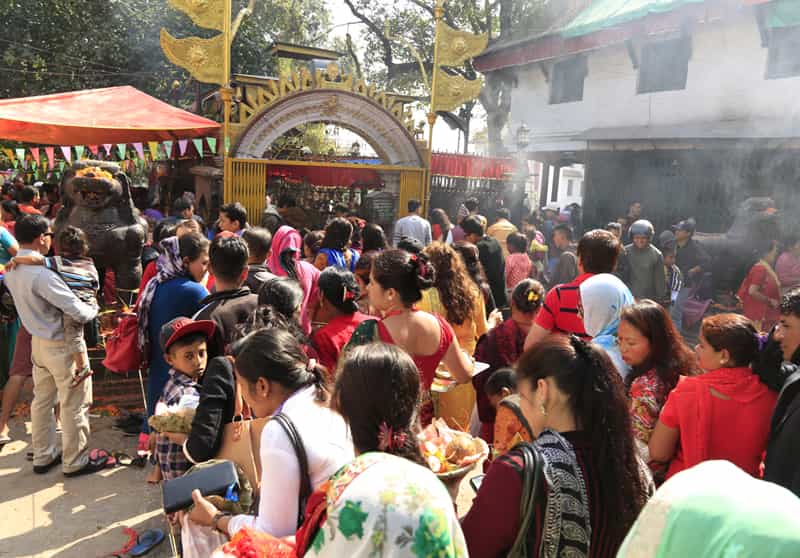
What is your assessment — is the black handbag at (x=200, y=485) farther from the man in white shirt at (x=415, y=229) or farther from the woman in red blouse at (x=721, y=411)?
the man in white shirt at (x=415, y=229)

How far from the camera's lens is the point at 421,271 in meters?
2.88

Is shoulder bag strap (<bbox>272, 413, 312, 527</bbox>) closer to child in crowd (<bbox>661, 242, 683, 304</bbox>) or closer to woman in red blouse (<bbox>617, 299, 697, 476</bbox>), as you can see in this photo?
woman in red blouse (<bbox>617, 299, 697, 476</bbox>)

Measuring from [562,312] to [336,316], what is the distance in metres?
1.33

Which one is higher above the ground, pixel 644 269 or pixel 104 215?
pixel 104 215

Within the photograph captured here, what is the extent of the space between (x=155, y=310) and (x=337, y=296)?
1204 millimetres

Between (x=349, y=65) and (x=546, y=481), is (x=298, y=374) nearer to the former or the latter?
(x=546, y=481)

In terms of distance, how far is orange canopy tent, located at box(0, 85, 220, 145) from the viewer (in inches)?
300

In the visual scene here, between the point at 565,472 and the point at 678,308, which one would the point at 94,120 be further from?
the point at 678,308

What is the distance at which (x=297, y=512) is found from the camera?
180cm

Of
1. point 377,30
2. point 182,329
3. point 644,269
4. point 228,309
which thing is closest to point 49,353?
point 228,309

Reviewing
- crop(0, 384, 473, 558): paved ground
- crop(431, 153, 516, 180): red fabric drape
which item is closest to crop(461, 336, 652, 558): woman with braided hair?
crop(0, 384, 473, 558): paved ground

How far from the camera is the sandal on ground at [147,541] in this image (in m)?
3.37

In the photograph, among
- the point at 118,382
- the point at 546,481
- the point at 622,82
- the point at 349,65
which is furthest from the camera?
the point at 349,65

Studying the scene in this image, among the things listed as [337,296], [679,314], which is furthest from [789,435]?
[679,314]
